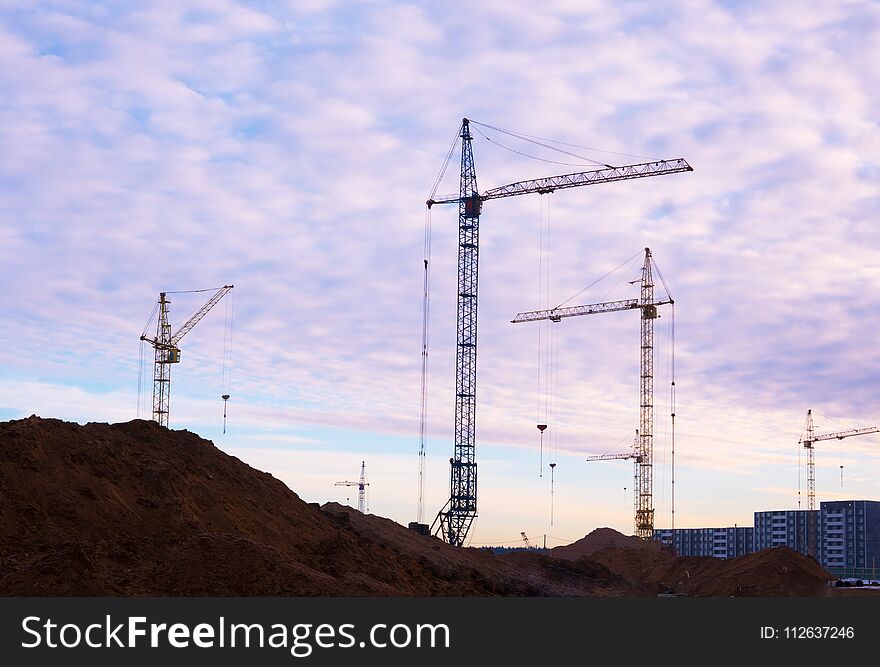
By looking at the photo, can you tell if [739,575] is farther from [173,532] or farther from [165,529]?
[165,529]

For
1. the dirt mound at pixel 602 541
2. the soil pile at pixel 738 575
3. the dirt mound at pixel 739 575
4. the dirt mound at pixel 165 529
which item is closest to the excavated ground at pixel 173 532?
the dirt mound at pixel 165 529

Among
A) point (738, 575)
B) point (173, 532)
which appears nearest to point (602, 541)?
point (738, 575)

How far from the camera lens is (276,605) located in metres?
33.2

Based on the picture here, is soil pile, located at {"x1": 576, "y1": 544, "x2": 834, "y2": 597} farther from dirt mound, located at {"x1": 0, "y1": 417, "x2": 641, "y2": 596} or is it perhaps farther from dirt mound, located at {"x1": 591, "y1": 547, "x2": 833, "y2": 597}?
dirt mound, located at {"x1": 0, "y1": 417, "x2": 641, "y2": 596}

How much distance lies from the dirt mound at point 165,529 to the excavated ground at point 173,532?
0.23ft

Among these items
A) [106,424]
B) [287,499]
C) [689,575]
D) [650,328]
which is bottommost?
[689,575]

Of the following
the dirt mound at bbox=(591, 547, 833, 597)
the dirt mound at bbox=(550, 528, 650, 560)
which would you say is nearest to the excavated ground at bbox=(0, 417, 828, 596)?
the dirt mound at bbox=(591, 547, 833, 597)

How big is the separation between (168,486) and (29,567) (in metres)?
12.1

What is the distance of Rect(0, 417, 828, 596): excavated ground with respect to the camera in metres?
41.8

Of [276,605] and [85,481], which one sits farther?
[85,481]

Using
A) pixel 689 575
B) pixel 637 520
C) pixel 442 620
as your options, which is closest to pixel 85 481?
pixel 442 620

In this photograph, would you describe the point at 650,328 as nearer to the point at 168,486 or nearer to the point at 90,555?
the point at 168,486

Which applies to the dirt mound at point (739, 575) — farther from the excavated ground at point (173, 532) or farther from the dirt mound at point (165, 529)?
the dirt mound at point (165, 529)

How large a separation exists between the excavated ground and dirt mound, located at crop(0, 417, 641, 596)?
0.23ft
